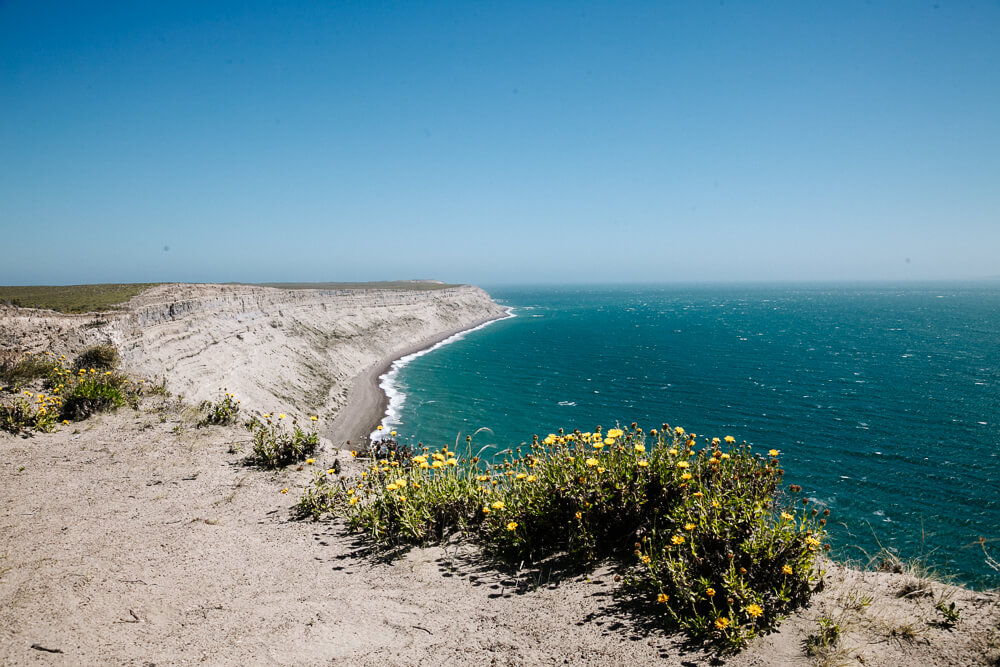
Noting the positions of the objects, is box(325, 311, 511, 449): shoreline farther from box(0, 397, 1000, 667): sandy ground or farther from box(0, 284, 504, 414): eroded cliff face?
box(0, 397, 1000, 667): sandy ground

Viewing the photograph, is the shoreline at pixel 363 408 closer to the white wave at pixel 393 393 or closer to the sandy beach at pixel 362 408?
the sandy beach at pixel 362 408

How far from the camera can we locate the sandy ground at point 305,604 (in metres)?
3.99

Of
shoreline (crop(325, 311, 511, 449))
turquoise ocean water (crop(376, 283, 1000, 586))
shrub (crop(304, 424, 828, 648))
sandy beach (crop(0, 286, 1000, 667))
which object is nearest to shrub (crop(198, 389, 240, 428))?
sandy beach (crop(0, 286, 1000, 667))

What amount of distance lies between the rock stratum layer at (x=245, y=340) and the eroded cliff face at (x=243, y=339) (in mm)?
85

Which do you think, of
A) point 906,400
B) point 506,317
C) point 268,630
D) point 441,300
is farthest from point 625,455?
point 506,317

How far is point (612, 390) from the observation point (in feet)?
124

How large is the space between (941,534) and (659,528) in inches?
728

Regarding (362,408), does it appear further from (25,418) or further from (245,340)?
(25,418)

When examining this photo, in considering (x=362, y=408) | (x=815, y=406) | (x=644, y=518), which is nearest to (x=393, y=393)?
(x=362, y=408)

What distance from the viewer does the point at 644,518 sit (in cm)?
552

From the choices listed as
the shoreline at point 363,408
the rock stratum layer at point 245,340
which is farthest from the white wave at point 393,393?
the rock stratum layer at point 245,340

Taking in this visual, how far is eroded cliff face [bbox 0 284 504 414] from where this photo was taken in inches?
918

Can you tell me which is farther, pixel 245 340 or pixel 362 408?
pixel 245 340

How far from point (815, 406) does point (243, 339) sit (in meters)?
44.9
